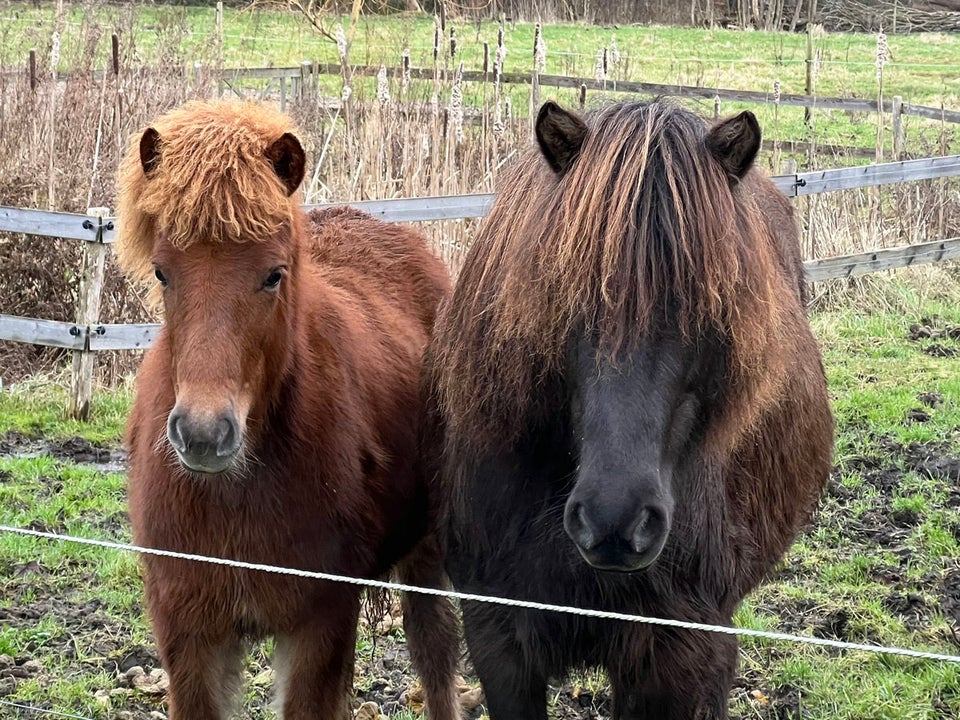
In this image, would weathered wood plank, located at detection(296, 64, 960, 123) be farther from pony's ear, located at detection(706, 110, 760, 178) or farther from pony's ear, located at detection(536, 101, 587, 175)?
pony's ear, located at detection(706, 110, 760, 178)

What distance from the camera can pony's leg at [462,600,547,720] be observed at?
9.64 ft

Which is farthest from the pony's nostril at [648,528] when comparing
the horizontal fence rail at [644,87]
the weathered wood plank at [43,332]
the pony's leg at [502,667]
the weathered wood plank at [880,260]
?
the horizontal fence rail at [644,87]

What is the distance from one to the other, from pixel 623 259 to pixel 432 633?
2.31 m

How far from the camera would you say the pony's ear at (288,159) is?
317 cm

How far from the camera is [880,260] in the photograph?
9188 mm

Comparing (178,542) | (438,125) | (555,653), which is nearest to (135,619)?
(178,542)

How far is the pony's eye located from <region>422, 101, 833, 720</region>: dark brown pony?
20.7 inches

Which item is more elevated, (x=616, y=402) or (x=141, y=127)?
(x=141, y=127)

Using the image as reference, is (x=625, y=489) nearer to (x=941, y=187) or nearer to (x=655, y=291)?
(x=655, y=291)

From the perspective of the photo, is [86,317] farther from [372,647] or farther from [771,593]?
[771,593]

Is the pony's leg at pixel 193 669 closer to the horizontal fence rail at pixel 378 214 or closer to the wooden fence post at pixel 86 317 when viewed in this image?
the horizontal fence rail at pixel 378 214

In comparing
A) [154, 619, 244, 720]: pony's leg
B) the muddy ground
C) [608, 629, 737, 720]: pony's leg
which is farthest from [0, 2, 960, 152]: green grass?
[608, 629, 737, 720]: pony's leg

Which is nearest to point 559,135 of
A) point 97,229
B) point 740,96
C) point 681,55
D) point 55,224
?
point 97,229

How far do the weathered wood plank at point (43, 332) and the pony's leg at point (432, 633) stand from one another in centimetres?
365
